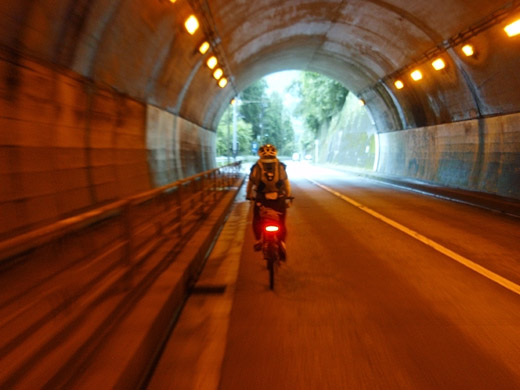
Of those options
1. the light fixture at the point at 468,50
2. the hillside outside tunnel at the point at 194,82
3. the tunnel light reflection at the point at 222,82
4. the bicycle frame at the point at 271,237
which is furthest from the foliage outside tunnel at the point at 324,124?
the bicycle frame at the point at 271,237

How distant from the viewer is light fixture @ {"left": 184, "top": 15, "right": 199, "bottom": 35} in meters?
12.0

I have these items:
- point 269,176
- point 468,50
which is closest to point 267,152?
point 269,176

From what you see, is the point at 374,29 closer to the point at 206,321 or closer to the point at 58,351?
the point at 206,321

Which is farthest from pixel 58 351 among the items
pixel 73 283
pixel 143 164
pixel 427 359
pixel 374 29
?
pixel 374 29

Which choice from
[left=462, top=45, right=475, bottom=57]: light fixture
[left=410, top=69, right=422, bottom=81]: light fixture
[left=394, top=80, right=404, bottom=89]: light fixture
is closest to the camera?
[left=462, top=45, right=475, bottom=57]: light fixture

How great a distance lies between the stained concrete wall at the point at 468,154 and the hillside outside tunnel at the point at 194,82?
0.22 feet

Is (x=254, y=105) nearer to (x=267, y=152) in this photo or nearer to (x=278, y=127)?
(x=278, y=127)

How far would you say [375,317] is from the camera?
4938mm

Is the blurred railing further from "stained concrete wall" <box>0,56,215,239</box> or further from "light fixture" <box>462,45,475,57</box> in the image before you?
"light fixture" <box>462,45,475,57</box>

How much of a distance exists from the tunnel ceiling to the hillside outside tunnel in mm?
44

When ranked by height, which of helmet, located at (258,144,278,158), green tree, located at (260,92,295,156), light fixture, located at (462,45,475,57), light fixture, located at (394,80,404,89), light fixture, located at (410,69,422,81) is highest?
light fixture, located at (462,45,475,57)

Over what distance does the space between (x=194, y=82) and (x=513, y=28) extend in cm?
997

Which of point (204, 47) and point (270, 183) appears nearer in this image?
point (270, 183)

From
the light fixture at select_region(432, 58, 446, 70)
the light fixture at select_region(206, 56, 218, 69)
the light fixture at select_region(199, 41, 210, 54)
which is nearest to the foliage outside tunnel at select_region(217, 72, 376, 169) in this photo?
the light fixture at select_region(206, 56, 218, 69)
